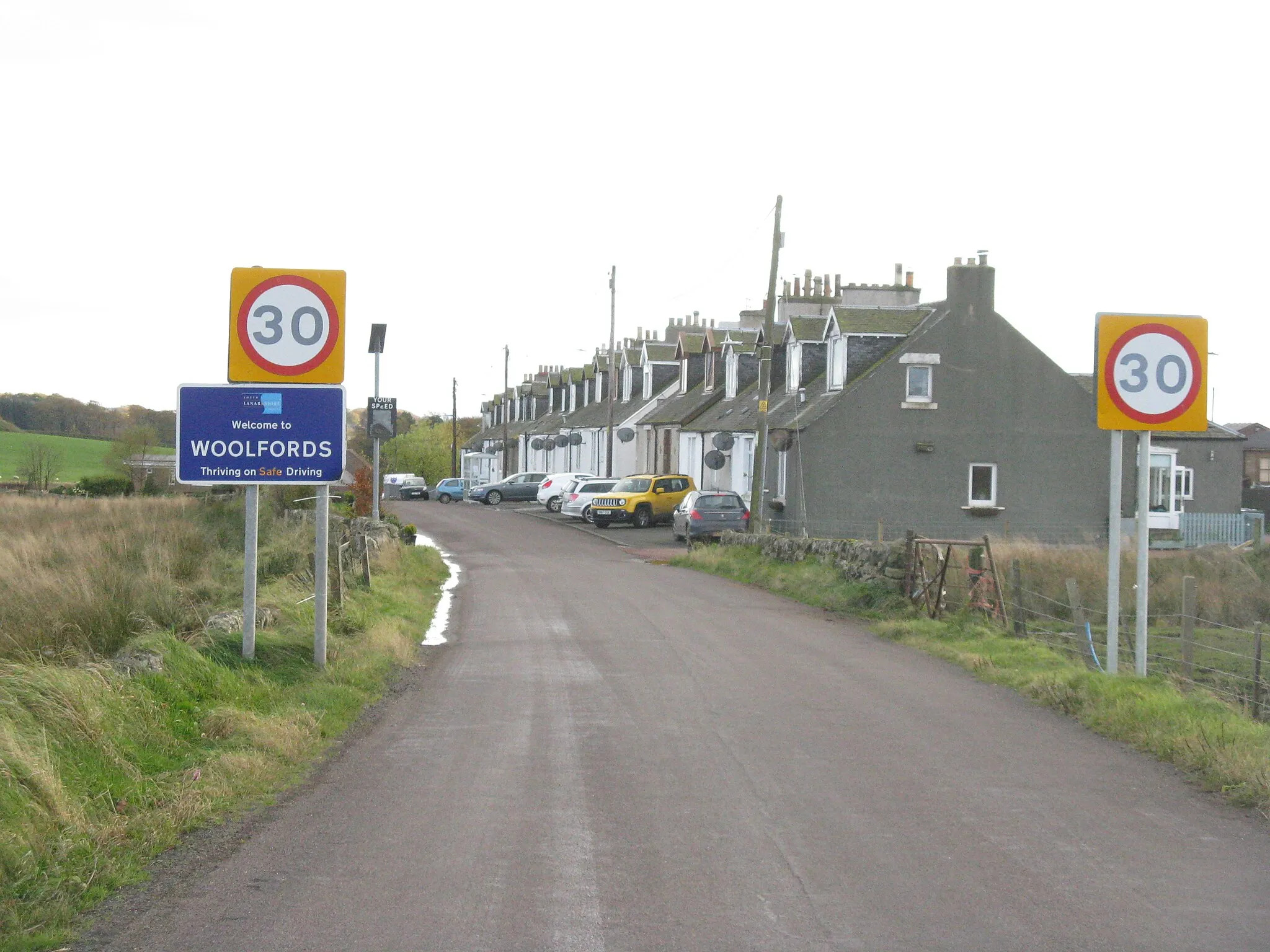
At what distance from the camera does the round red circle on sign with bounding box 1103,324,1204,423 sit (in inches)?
410

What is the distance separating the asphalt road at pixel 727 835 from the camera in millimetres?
4984

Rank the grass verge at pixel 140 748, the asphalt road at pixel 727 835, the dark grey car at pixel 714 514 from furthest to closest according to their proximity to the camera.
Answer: the dark grey car at pixel 714 514 < the grass verge at pixel 140 748 < the asphalt road at pixel 727 835

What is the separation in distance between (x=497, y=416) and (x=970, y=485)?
66597mm

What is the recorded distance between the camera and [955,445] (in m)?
38.0

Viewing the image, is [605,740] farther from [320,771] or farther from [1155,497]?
[1155,497]

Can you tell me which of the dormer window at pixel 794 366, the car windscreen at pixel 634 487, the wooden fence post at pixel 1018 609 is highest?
the dormer window at pixel 794 366

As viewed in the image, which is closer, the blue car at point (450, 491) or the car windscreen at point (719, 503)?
the car windscreen at point (719, 503)

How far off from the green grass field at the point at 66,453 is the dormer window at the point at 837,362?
39028 mm

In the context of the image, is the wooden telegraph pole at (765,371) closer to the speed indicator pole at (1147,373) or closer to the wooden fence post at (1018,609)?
the wooden fence post at (1018,609)

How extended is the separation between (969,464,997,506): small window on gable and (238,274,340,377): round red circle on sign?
30.8 metres

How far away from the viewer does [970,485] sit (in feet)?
126

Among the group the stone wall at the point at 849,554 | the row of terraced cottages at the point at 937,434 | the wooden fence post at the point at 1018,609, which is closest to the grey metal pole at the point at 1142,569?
the wooden fence post at the point at 1018,609

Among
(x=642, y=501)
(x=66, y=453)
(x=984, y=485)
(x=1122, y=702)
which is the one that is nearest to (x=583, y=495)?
(x=642, y=501)

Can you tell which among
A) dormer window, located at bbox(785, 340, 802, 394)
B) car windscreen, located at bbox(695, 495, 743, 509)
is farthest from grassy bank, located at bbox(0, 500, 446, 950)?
dormer window, located at bbox(785, 340, 802, 394)
